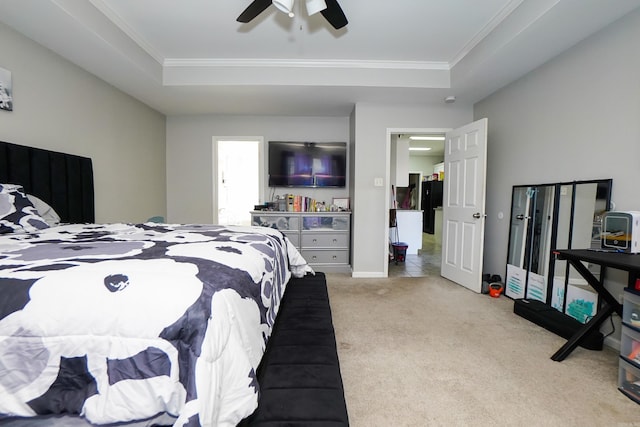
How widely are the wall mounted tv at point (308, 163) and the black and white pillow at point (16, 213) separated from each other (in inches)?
113

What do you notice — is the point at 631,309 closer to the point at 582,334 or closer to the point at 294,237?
the point at 582,334

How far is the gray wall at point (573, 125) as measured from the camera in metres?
2.10

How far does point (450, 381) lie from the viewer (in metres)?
1.71

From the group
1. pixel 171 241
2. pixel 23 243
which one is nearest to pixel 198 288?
pixel 171 241

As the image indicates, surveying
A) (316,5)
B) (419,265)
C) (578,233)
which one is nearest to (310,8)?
(316,5)

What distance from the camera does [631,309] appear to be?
1615 millimetres

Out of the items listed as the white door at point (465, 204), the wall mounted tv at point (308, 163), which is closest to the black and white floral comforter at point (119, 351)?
the white door at point (465, 204)

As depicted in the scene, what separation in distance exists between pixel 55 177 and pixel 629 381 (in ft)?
14.7

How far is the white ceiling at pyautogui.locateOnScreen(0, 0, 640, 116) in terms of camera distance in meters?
2.28

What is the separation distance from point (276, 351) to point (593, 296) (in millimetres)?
2614

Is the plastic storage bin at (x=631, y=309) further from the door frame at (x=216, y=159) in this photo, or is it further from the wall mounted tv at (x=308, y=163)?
the door frame at (x=216, y=159)

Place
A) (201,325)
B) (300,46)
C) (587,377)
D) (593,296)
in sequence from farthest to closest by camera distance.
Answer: (300,46) < (593,296) < (587,377) < (201,325)

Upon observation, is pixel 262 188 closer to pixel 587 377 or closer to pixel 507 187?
pixel 507 187

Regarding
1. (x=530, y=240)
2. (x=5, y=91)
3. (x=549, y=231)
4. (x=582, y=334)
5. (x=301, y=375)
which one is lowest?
(x=582, y=334)
